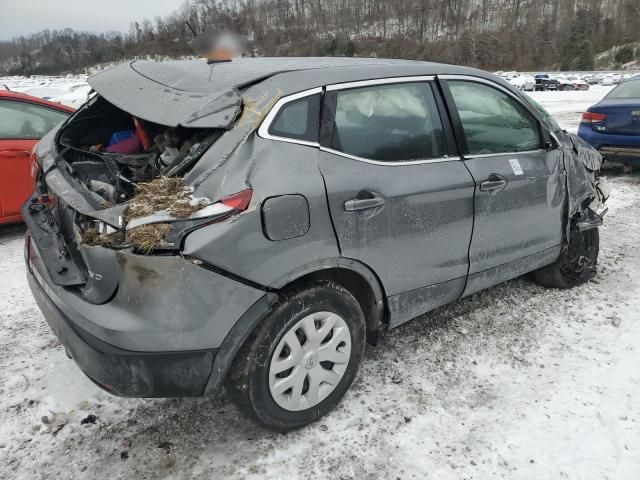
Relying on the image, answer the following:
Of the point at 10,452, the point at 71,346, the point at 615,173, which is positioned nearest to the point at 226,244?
the point at 71,346

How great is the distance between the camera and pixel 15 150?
16.0 ft

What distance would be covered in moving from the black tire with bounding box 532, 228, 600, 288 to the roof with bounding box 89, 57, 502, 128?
65.0 inches

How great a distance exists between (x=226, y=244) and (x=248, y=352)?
0.49m

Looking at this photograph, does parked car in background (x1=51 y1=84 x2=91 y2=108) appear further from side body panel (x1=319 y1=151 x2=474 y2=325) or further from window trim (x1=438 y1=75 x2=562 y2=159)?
side body panel (x1=319 y1=151 x2=474 y2=325)

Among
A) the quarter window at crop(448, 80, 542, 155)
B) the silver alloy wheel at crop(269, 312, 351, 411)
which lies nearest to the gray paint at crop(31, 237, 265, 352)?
the silver alloy wheel at crop(269, 312, 351, 411)

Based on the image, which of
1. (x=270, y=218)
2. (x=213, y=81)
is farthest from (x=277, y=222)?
(x=213, y=81)

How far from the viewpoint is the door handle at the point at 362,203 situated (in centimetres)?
230

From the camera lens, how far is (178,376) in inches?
81.0

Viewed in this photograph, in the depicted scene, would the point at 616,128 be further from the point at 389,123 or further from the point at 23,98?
the point at 23,98

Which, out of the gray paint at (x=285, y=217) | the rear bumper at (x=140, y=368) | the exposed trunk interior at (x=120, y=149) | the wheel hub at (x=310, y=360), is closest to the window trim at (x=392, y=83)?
the gray paint at (x=285, y=217)

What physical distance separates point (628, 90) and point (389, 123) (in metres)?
6.94

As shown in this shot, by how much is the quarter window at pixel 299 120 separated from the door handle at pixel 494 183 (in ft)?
3.61

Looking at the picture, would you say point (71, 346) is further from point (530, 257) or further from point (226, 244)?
point (530, 257)

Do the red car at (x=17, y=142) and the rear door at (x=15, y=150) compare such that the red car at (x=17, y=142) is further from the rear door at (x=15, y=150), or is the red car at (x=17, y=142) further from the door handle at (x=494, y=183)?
the door handle at (x=494, y=183)
